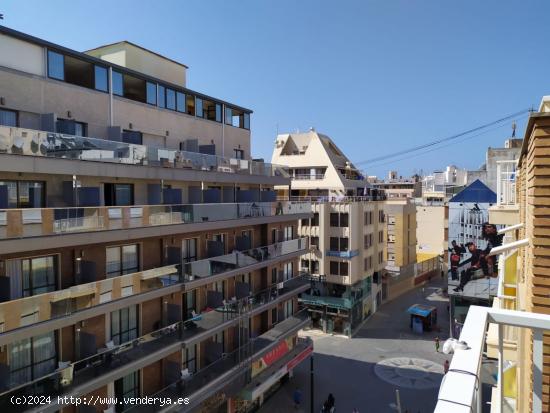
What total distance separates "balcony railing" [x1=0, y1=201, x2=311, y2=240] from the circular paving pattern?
16.9m

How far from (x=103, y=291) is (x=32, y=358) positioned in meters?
2.82

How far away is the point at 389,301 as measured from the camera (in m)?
52.5

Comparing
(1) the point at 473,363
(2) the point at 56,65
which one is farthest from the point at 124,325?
(1) the point at 473,363

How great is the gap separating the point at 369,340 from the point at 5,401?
104ft

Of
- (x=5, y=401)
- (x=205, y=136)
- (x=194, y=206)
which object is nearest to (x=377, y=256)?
(x=205, y=136)

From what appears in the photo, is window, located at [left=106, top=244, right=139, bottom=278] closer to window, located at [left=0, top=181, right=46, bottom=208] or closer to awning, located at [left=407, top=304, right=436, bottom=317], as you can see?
window, located at [left=0, top=181, right=46, bottom=208]

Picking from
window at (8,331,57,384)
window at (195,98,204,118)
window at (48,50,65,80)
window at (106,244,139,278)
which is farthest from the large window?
window at (195,98,204,118)

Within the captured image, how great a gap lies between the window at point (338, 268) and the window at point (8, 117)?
99.5 ft

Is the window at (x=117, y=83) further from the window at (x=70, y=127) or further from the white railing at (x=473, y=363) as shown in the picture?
the white railing at (x=473, y=363)

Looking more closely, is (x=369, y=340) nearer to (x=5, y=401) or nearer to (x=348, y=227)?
(x=348, y=227)

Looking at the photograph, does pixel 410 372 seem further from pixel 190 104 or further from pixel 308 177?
pixel 190 104

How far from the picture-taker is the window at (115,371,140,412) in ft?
53.9

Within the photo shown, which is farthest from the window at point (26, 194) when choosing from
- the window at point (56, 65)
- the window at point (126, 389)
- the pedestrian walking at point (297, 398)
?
the pedestrian walking at point (297, 398)

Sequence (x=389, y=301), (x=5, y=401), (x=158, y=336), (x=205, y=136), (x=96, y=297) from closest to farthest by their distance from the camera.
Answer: (x=5, y=401) → (x=96, y=297) → (x=158, y=336) → (x=205, y=136) → (x=389, y=301)
